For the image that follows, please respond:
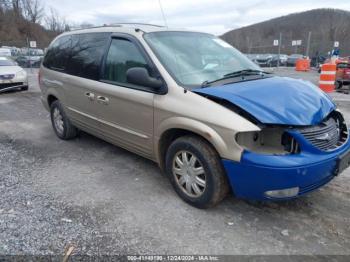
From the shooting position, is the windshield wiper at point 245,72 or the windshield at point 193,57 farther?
the windshield wiper at point 245,72

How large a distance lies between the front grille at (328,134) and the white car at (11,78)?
455 inches

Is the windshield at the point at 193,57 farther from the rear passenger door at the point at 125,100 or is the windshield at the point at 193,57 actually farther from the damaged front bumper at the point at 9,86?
the damaged front bumper at the point at 9,86

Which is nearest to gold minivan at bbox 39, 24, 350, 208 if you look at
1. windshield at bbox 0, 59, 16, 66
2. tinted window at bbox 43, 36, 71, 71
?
tinted window at bbox 43, 36, 71, 71

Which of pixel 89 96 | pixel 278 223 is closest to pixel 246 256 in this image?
pixel 278 223

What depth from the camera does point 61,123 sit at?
18.3ft

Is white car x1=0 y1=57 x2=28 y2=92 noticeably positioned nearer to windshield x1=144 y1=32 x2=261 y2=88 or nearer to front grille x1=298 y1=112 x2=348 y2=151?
windshield x1=144 y1=32 x2=261 y2=88

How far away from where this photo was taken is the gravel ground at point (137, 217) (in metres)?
2.71

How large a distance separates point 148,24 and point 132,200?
236 centimetres

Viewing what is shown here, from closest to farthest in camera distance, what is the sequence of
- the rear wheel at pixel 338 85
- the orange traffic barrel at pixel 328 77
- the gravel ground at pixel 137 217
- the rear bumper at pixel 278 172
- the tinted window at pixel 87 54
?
the rear bumper at pixel 278 172 → the gravel ground at pixel 137 217 → the tinted window at pixel 87 54 → the orange traffic barrel at pixel 328 77 → the rear wheel at pixel 338 85

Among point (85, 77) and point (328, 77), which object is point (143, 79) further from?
point (328, 77)

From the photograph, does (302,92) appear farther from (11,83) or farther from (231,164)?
(11,83)

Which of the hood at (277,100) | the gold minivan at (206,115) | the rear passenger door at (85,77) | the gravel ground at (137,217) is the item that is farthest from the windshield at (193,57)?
the gravel ground at (137,217)

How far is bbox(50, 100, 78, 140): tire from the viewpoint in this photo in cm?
537

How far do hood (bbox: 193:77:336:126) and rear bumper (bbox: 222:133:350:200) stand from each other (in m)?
0.31
